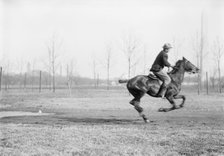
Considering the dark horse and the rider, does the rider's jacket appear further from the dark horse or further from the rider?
the dark horse

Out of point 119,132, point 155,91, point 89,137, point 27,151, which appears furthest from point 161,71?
point 27,151

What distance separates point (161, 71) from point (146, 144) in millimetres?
5602

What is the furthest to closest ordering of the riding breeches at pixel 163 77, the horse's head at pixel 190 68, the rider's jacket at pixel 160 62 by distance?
the horse's head at pixel 190 68, the riding breeches at pixel 163 77, the rider's jacket at pixel 160 62

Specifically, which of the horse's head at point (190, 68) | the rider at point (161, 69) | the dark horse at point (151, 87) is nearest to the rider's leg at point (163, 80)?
the rider at point (161, 69)

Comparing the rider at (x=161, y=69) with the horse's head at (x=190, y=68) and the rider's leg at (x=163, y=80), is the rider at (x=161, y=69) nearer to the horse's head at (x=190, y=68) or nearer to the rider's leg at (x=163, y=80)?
the rider's leg at (x=163, y=80)

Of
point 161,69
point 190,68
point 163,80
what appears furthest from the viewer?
point 190,68

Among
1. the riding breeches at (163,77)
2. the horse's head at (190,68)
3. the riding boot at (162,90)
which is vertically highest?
the horse's head at (190,68)

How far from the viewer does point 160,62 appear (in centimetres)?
1367

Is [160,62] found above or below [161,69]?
above

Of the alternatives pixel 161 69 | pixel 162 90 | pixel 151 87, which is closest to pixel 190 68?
pixel 161 69

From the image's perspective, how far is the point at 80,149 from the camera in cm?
817

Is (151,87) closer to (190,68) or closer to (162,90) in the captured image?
(162,90)

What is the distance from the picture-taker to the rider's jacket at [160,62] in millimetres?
13484

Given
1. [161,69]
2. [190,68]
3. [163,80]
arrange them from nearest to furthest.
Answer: [163,80]
[161,69]
[190,68]
